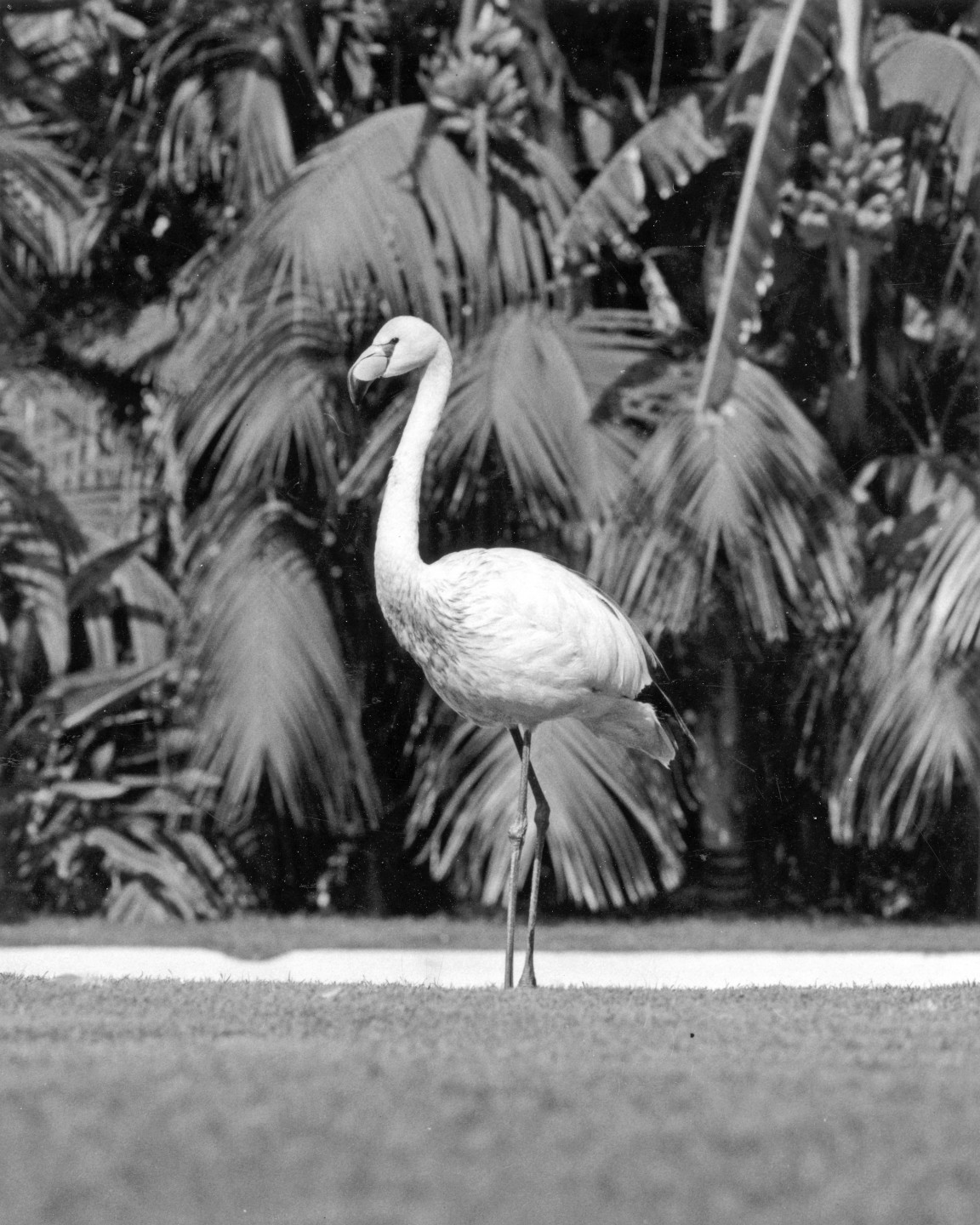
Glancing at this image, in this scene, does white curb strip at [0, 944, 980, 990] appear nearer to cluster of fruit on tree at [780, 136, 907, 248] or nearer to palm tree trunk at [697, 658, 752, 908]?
palm tree trunk at [697, 658, 752, 908]

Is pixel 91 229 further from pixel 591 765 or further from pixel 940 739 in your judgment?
pixel 940 739

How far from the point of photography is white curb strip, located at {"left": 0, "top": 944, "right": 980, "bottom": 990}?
635cm

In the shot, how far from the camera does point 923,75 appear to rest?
7754mm

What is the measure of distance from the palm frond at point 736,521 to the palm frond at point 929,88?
141 cm

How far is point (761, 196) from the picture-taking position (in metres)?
6.45

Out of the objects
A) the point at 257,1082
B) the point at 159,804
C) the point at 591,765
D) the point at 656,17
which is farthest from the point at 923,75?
the point at 257,1082

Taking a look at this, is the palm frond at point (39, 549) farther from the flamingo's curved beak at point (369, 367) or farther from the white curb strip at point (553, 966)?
the flamingo's curved beak at point (369, 367)

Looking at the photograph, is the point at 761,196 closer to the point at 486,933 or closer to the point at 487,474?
the point at 487,474

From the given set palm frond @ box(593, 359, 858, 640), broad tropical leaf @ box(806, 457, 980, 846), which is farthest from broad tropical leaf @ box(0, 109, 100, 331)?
broad tropical leaf @ box(806, 457, 980, 846)

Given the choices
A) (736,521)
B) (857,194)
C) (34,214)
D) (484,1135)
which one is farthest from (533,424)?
(484,1135)

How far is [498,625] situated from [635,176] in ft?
10.1

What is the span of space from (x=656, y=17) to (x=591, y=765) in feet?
12.5

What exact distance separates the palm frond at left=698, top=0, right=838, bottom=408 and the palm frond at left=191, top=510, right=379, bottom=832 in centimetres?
184

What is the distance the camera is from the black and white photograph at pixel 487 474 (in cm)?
698
